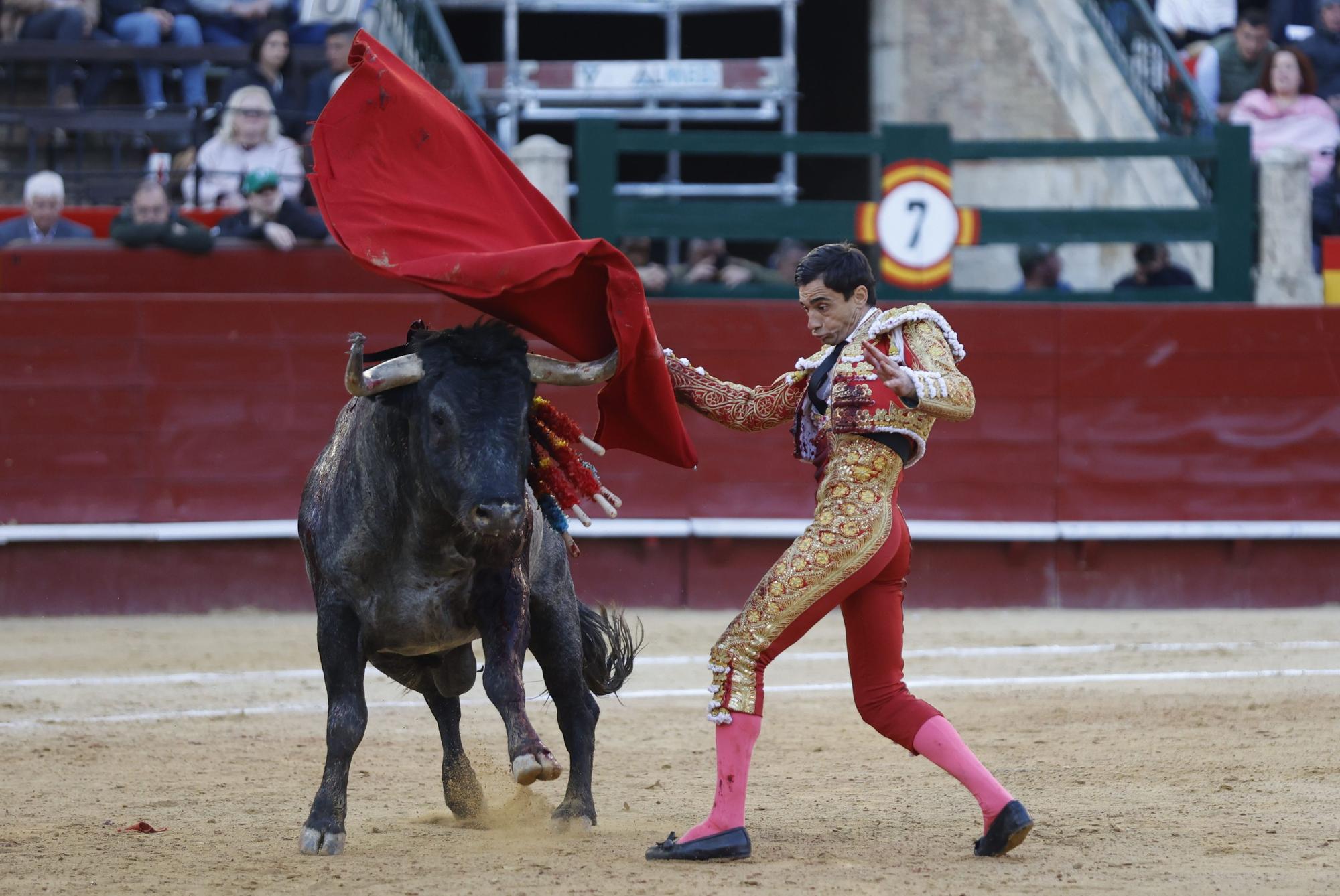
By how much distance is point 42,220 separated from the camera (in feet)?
27.5

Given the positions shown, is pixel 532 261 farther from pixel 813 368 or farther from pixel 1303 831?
pixel 1303 831

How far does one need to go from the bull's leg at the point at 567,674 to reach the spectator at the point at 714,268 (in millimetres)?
4230

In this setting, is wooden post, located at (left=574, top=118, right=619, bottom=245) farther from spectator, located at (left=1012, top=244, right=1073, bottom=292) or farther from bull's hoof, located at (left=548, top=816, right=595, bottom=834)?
bull's hoof, located at (left=548, top=816, right=595, bottom=834)

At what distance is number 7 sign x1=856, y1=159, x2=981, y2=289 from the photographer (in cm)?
836

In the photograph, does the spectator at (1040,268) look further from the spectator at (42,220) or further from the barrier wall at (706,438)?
the spectator at (42,220)

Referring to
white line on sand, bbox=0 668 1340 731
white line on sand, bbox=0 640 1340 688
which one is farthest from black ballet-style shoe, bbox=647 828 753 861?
white line on sand, bbox=0 640 1340 688

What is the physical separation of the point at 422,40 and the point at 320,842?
706cm

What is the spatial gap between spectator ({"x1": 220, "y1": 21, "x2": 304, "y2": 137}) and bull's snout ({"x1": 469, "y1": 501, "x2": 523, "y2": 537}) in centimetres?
608

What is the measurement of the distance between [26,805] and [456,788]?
1092mm

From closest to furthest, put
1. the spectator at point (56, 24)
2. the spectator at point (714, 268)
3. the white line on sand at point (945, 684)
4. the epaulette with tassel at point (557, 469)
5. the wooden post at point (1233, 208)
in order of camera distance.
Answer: the epaulette with tassel at point (557, 469), the white line on sand at point (945, 684), the spectator at point (714, 268), the wooden post at point (1233, 208), the spectator at point (56, 24)

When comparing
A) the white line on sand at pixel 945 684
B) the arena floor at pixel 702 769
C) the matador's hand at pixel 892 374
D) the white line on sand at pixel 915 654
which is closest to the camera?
the matador's hand at pixel 892 374

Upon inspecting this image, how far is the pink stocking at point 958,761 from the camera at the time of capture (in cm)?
376

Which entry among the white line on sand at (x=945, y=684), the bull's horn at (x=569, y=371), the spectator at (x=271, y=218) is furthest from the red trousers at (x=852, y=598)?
the spectator at (x=271, y=218)

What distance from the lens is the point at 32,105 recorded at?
10234 millimetres
